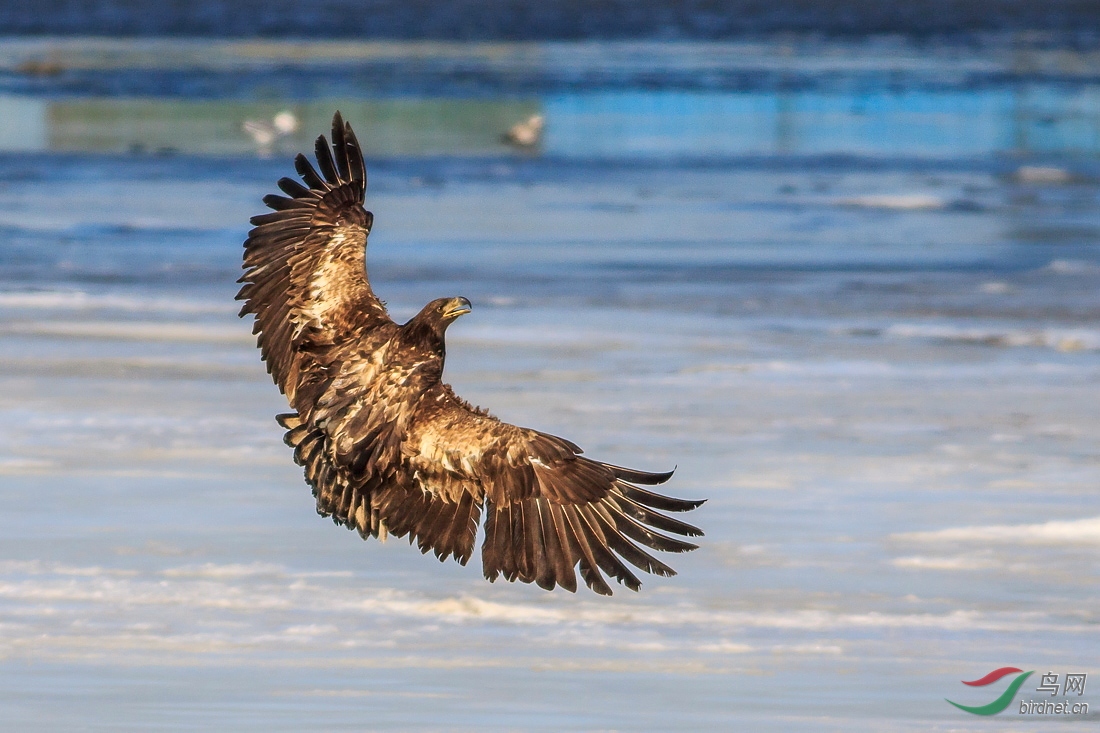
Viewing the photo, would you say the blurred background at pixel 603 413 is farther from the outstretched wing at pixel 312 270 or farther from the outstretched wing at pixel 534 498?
the outstretched wing at pixel 312 270

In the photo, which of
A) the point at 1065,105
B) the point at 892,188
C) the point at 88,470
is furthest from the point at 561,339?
the point at 1065,105

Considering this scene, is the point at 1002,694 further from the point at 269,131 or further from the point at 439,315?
the point at 269,131

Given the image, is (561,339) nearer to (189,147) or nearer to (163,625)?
(163,625)

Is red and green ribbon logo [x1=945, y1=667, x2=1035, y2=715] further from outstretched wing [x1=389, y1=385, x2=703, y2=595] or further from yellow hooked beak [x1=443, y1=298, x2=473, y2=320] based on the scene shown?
yellow hooked beak [x1=443, y1=298, x2=473, y2=320]

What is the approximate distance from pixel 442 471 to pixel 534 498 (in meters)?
0.23

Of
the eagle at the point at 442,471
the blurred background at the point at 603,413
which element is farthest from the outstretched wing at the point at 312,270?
the blurred background at the point at 603,413

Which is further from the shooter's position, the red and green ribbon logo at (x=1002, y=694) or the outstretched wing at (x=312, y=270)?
the outstretched wing at (x=312, y=270)

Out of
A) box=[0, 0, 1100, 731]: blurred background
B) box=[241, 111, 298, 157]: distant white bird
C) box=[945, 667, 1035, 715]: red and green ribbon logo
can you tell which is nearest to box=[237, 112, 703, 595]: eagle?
box=[0, 0, 1100, 731]: blurred background

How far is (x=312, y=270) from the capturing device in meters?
5.83

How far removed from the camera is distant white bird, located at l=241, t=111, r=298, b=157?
17781 millimetres

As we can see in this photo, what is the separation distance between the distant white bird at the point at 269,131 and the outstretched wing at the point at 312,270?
11564 mm

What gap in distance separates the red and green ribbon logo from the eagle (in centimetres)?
86

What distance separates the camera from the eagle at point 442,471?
5082 millimetres

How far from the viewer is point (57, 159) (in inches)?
652
